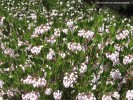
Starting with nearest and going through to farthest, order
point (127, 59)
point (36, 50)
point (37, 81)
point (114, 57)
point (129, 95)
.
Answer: point (129, 95), point (37, 81), point (127, 59), point (114, 57), point (36, 50)

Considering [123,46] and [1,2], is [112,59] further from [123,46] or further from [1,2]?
[1,2]

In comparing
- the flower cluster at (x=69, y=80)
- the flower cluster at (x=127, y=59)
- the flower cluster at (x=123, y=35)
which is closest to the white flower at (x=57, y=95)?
the flower cluster at (x=69, y=80)

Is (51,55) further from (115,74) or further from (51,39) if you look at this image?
(115,74)

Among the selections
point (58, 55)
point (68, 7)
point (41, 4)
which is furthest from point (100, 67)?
point (41, 4)

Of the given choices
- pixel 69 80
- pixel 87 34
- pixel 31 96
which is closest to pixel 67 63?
pixel 69 80

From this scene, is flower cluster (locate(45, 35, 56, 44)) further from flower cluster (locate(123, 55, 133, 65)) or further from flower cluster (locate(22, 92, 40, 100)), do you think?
flower cluster (locate(123, 55, 133, 65))

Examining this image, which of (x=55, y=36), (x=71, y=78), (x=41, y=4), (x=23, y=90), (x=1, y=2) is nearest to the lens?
(x=71, y=78)

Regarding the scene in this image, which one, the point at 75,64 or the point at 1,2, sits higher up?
the point at 1,2

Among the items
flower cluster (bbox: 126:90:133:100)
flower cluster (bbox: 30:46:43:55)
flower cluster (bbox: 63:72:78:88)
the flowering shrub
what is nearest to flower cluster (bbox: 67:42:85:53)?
the flowering shrub

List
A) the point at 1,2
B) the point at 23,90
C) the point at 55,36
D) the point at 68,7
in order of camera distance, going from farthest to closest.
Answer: the point at 1,2, the point at 68,7, the point at 55,36, the point at 23,90
